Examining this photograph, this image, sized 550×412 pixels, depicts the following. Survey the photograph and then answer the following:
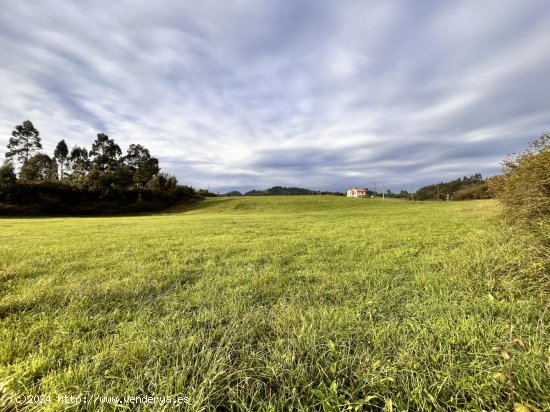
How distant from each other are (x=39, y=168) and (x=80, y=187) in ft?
86.7

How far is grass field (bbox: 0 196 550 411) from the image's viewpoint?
216 centimetres

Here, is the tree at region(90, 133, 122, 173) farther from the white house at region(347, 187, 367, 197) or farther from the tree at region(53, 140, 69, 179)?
the white house at region(347, 187, 367, 197)

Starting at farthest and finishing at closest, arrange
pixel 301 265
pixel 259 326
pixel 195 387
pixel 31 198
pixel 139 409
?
pixel 31 198
pixel 301 265
pixel 259 326
pixel 195 387
pixel 139 409

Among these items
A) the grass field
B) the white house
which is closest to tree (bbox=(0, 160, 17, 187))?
the grass field

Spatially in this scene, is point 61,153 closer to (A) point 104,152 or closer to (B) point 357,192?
(A) point 104,152

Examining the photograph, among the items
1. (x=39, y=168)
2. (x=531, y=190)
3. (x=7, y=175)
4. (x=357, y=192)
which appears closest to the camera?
(x=531, y=190)

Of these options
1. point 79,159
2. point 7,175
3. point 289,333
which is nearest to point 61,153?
point 79,159

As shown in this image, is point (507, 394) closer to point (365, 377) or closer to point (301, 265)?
point (365, 377)

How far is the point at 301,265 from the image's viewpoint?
19.9 feet

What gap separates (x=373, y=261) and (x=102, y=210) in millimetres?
46693

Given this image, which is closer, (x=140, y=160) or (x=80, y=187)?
(x=80, y=187)

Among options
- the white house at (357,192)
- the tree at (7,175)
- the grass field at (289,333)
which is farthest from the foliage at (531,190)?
the white house at (357,192)

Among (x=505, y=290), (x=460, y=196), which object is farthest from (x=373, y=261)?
(x=460, y=196)

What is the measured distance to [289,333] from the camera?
120 inches
